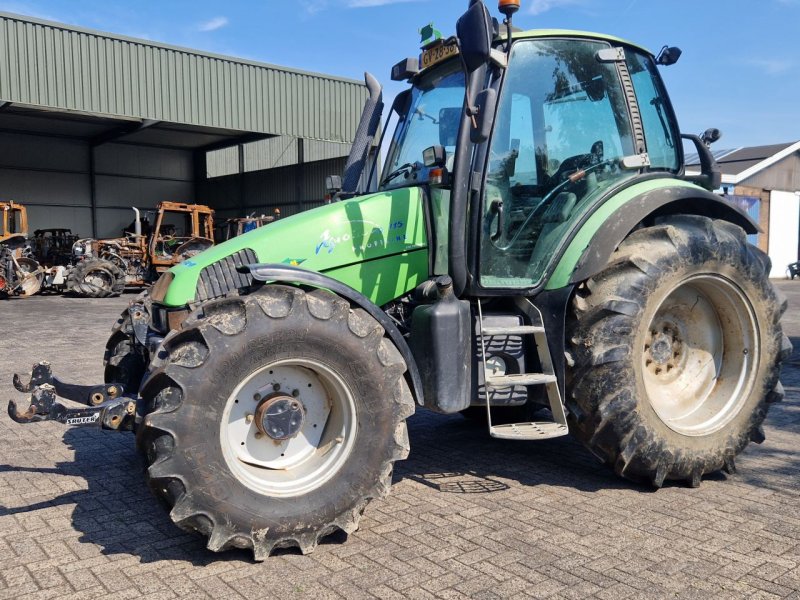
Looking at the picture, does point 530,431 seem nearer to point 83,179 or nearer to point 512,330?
point 512,330

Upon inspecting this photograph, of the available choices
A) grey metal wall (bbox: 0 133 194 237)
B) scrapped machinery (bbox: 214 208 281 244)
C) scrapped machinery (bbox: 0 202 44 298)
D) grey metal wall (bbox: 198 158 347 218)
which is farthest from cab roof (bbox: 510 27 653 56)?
grey metal wall (bbox: 0 133 194 237)

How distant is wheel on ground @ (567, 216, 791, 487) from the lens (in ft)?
13.8

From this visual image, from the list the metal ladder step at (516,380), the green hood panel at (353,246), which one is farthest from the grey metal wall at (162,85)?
the metal ladder step at (516,380)

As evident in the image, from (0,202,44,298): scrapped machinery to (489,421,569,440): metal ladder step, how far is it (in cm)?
1780

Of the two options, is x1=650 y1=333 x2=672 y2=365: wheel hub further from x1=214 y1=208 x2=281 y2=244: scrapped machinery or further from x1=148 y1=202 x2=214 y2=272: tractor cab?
x1=148 y1=202 x2=214 y2=272: tractor cab

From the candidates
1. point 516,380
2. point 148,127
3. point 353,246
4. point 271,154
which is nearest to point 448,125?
point 353,246

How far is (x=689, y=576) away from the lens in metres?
3.27

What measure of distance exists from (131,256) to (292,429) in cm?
1935

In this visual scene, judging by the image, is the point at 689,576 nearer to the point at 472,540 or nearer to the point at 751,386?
the point at 472,540

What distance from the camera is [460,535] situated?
3.75 meters

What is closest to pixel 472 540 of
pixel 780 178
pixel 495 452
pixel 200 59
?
pixel 495 452

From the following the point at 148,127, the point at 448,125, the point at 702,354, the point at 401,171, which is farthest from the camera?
the point at 148,127

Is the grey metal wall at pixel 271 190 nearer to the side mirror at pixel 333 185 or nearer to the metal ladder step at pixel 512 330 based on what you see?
the side mirror at pixel 333 185

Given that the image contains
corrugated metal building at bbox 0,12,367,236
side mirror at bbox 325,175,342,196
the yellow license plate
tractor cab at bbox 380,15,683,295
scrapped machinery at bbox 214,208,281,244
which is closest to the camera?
tractor cab at bbox 380,15,683,295
